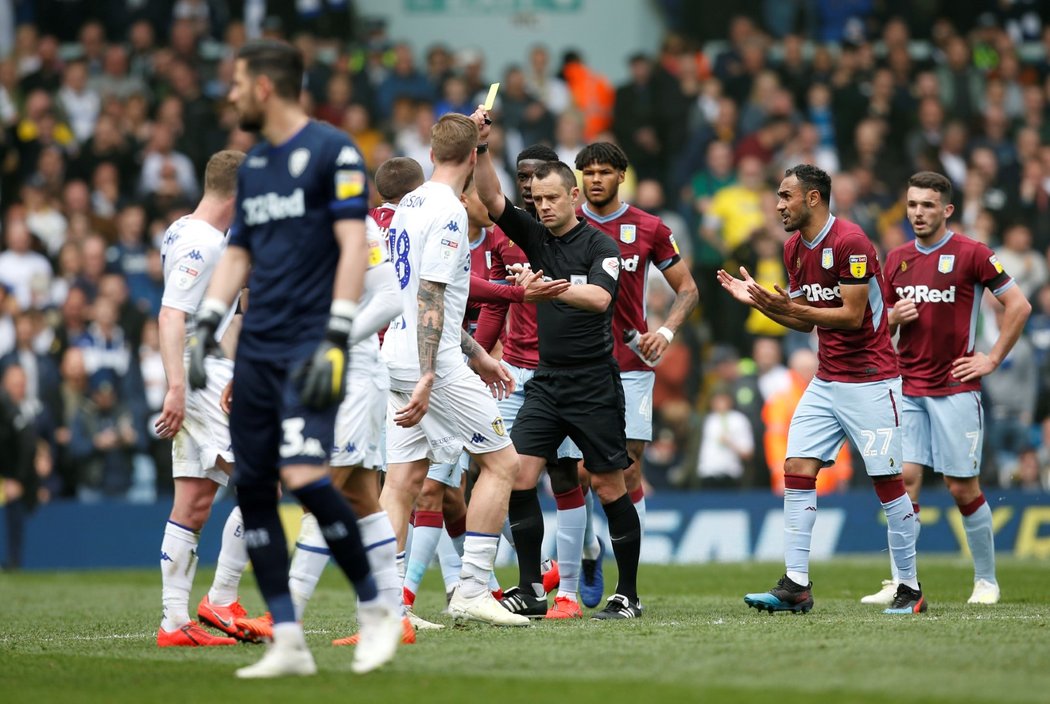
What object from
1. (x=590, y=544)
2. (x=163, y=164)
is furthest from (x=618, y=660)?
(x=163, y=164)

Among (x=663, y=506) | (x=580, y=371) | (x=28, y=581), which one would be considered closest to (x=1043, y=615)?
(x=580, y=371)

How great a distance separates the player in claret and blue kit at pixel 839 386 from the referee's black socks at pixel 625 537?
92 cm

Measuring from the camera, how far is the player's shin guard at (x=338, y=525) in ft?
21.8

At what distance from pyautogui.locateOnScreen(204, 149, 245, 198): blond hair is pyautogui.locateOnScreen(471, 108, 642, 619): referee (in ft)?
4.79

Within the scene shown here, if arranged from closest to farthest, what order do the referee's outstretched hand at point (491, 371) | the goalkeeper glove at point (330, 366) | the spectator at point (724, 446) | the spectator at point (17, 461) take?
the goalkeeper glove at point (330, 366)
the referee's outstretched hand at point (491, 371)
the spectator at point (17, 461)
the spectator at point (724, 446)

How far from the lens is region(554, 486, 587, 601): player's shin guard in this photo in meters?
9.89

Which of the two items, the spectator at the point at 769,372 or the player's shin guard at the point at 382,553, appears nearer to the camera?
the player's shin guard at the point at 382,553

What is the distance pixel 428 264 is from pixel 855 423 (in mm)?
3419

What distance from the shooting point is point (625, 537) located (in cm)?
944

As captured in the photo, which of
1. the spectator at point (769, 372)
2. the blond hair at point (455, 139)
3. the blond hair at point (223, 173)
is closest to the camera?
the blond hair at point (455, 139)

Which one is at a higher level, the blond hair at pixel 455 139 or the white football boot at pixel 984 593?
the blond hair at pixel 455 139

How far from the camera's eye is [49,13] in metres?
22.5

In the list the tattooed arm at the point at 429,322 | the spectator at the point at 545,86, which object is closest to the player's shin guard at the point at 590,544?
the tattooed arm at the point at 429,322

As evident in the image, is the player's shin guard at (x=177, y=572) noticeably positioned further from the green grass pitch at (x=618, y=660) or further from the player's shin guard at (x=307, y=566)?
the player's shin guard at (x=307, y=566)
